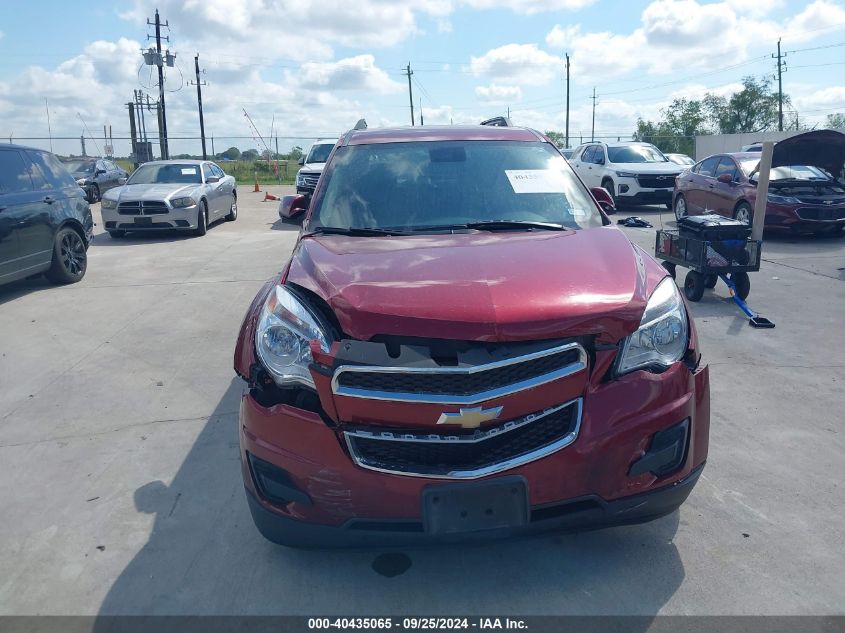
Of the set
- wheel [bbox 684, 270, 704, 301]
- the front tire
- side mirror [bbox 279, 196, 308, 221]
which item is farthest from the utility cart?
the front tire

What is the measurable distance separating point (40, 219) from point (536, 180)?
6.93 meters

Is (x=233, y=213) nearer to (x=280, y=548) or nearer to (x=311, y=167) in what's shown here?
(x=311, y=167)

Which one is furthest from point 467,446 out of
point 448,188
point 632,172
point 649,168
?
point 649,168

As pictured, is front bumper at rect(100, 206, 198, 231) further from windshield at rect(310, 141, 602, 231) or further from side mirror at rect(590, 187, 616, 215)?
side mirror at rect(590, 187, 616, 215)

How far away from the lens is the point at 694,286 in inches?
305

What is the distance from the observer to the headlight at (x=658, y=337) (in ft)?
8.57

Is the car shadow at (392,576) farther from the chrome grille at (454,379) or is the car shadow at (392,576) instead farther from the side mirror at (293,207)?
the side mirror at (293,207)


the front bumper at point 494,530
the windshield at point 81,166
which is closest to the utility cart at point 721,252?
the front bumper at point 494,530

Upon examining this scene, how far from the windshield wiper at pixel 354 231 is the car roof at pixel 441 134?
0.92 meters

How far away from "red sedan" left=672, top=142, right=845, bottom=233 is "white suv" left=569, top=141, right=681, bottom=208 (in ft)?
11.9

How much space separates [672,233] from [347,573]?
6476 mm

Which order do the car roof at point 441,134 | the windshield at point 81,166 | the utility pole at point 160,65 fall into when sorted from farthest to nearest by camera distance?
1. the utility pole at point 160,65
2. the windshield at point 81,166
3. the car roof at point 441,134

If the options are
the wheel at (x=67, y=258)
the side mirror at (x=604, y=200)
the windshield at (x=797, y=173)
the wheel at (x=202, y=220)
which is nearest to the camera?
the side mirror at (x=604, y=200)

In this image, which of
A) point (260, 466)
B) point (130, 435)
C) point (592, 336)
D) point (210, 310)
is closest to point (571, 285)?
point (592, 336)
